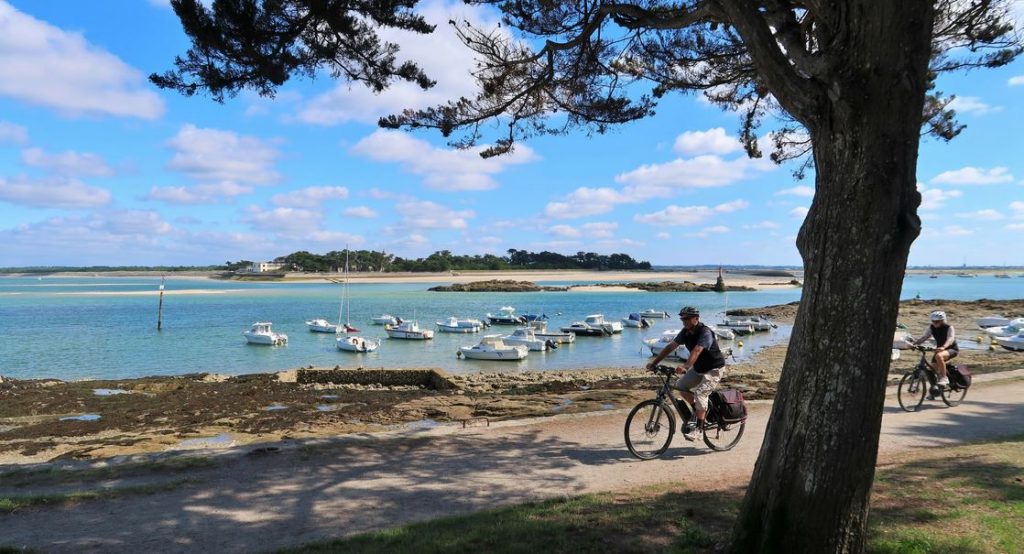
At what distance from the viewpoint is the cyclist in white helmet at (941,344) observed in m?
10.0

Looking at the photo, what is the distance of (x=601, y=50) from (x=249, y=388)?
1494 centimetres

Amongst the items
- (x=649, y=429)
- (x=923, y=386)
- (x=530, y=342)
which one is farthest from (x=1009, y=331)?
(x=649, y=429)

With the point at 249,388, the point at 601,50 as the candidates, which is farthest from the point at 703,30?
the point at 249,388

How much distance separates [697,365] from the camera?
6969 mm

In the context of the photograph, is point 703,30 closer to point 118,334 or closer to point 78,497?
point 78,497

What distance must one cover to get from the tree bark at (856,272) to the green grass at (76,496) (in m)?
5.99

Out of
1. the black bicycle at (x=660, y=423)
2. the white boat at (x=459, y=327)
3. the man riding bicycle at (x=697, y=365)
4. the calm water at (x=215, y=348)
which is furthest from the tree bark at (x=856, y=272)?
the white boat at (x=459, y=327)

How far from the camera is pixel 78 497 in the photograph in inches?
236

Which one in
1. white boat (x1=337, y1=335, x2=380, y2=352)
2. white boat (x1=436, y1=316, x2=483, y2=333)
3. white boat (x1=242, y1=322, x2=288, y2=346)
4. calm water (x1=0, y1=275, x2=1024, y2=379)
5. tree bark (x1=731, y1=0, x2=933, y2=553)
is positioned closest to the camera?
tree bark (x1=731, y1=0, x2=933, y2=553)

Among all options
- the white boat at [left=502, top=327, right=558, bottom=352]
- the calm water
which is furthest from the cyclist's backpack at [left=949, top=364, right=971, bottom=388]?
the white boat at [left=502, top=327, right=558, bottom=352]

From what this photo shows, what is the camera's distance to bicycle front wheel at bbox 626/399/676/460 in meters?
7.18

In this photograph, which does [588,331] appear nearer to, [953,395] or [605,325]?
[605,325]

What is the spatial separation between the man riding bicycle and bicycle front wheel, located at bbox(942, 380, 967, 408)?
5847 millimetres

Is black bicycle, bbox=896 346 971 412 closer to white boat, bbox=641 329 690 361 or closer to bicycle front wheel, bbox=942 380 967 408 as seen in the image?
bicycle front wheel, bbox=942 380 967 408
